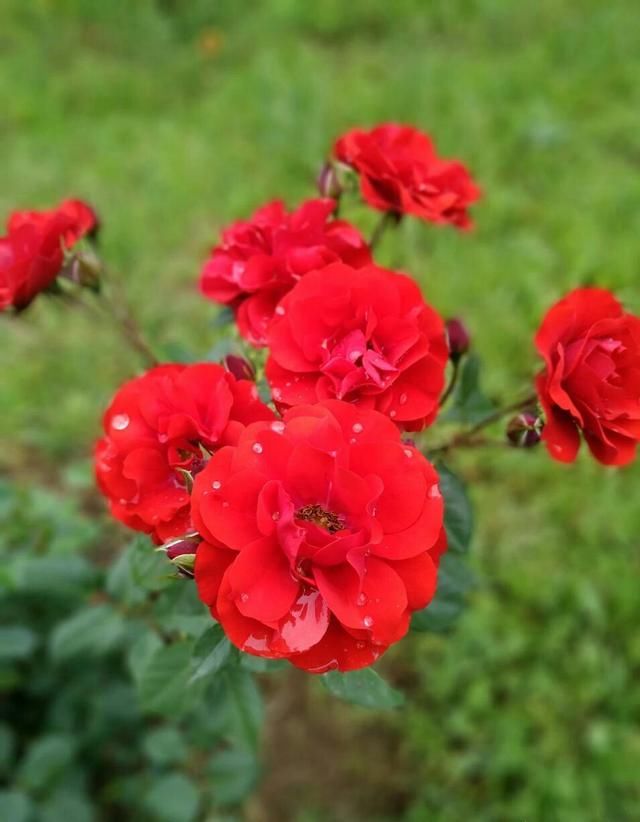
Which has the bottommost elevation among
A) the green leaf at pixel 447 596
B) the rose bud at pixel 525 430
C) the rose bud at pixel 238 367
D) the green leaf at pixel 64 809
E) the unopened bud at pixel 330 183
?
the green leaf at pixel 64 809

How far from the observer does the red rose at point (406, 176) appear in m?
0.80

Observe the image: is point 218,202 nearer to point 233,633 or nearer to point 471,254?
point 471,254

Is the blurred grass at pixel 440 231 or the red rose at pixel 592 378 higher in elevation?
the red rose at pixel 592 378

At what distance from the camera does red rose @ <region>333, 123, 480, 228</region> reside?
0.80m

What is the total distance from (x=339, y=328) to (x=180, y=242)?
7.29 feet

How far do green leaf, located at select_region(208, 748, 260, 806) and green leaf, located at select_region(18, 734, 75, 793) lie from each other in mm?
239

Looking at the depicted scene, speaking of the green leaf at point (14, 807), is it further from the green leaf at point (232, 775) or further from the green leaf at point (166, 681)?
the green leaf at point (166, 681)

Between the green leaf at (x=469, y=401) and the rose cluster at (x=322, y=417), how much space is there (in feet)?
0.05

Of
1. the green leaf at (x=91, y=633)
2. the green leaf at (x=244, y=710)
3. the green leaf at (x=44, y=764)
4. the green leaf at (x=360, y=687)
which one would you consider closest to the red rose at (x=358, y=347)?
the green leaf at (x=360, y=687)

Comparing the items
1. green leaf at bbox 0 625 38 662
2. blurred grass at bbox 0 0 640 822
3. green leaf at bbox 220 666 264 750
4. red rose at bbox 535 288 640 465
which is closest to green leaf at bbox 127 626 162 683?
green leaf at bbox 220 666 264 750

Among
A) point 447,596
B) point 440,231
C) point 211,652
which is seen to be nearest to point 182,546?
point 211,652

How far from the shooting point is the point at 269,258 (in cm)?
71

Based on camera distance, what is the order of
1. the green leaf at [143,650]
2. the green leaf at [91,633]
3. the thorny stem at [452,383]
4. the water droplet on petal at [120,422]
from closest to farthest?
the water droplet on petal at [120,422] → the thorny stem at [452,383] → the green leaf at [143,650] → the green leaf at [91,633]

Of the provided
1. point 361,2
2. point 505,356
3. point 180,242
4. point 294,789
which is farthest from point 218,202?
point 294,789
